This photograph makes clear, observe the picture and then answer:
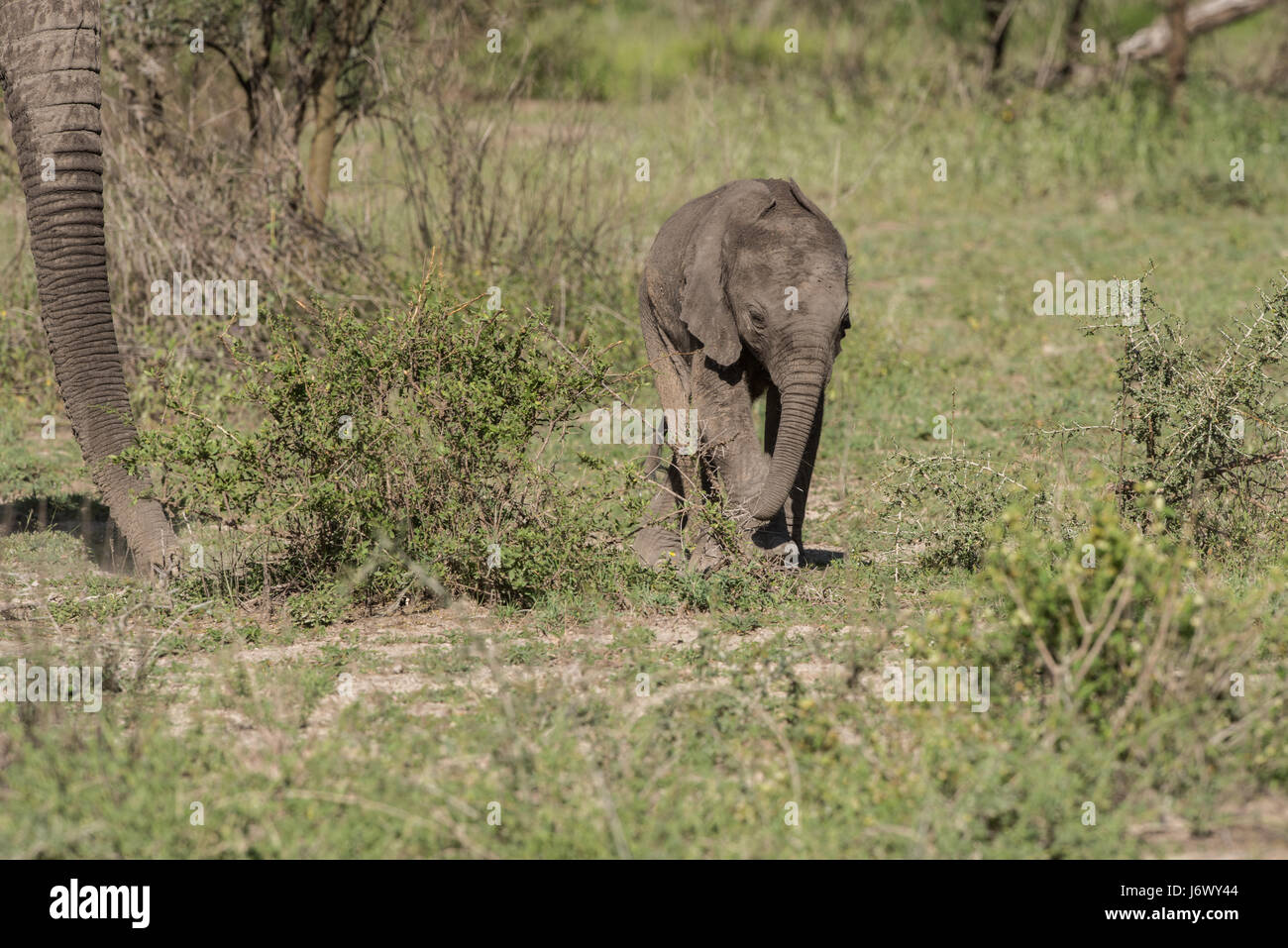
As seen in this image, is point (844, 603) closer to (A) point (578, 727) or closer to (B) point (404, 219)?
(A) point (578, 727)

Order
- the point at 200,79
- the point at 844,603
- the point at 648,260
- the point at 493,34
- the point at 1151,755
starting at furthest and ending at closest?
1. the point at 200,79
2. the point at 493,34
3. the point at 648,260
4. the point at 844,603
5. the point at 1151,755

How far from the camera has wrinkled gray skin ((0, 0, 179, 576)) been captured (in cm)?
655

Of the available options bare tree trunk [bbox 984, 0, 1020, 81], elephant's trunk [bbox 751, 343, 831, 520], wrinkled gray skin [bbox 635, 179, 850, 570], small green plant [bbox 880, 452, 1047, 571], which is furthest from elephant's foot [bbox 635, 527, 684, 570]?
bare tree trunk [bbox 984, 0, 1020, 81]

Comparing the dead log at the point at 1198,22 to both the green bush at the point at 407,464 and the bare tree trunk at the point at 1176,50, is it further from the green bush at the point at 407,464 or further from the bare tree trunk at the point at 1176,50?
the green bush at the point at 407,464

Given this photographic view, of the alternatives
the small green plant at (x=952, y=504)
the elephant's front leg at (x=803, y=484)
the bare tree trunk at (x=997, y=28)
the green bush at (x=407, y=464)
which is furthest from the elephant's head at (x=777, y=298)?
the bare tree trunk at (x=997, y=28)

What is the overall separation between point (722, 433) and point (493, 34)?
232 inches

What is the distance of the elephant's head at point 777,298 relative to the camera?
6793 mm

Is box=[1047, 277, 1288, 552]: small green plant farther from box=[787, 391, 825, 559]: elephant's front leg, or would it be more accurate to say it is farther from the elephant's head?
the elephant's head

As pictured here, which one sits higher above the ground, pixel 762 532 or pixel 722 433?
pixel 722 433

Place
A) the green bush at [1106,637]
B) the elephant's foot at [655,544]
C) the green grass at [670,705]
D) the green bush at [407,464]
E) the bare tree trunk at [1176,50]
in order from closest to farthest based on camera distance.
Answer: the green grass at [670,705] < the green bush at [1106,637] < the green bush at [407,464] < the elephant's foot at [655,544] < the bare tree trunk at [1176,50]

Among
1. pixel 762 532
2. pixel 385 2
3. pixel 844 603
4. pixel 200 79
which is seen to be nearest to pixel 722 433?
pixel 762 532

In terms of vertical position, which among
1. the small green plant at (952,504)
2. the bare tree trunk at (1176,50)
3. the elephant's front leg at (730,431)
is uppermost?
the bare tree trunk at (1176,50)
